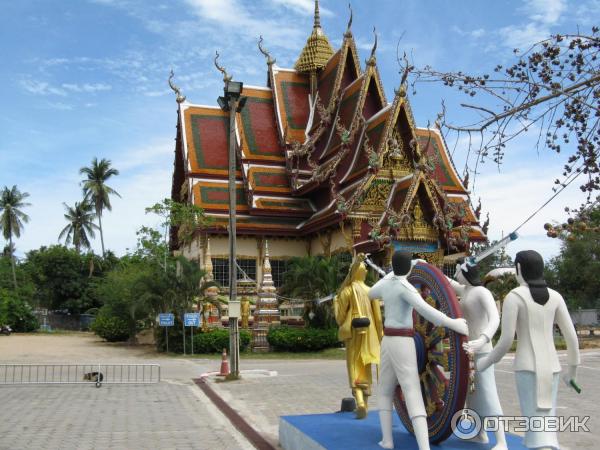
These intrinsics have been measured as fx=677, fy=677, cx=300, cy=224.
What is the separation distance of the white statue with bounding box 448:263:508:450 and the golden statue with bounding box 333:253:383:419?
1775mm

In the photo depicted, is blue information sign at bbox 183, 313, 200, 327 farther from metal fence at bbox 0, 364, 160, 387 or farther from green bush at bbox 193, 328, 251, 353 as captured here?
metal fence at bbox 0, 364, 160, 387

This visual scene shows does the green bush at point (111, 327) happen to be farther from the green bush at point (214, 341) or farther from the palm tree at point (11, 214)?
the palm tree at point (11, 214)

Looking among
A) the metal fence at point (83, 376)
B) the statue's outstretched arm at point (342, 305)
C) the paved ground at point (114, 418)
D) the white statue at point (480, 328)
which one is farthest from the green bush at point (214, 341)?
the white statue at point (480, 328)

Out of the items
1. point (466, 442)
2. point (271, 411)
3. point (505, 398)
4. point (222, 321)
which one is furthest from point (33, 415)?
point (222, 321)

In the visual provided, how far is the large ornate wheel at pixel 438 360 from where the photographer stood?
5562mm

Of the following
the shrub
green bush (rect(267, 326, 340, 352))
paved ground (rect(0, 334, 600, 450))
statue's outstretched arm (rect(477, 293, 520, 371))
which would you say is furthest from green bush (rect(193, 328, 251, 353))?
statue's outstretched arm (rect(477, 293, 520, 371))

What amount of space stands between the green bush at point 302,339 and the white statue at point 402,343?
17.1 meters

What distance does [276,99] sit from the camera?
107 ft

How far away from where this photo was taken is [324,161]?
97.9 feet

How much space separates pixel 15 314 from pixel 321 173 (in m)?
25.4

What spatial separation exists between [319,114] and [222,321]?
1085 centimetres

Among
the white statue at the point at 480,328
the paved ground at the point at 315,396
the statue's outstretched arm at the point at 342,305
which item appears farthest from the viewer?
the paved ground at the point at 315,396

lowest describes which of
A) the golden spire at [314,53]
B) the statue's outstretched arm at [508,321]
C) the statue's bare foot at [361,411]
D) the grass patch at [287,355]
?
the statue's bare foot at [361,411]

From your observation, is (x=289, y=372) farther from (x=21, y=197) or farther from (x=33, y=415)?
(x=21, y=197)
